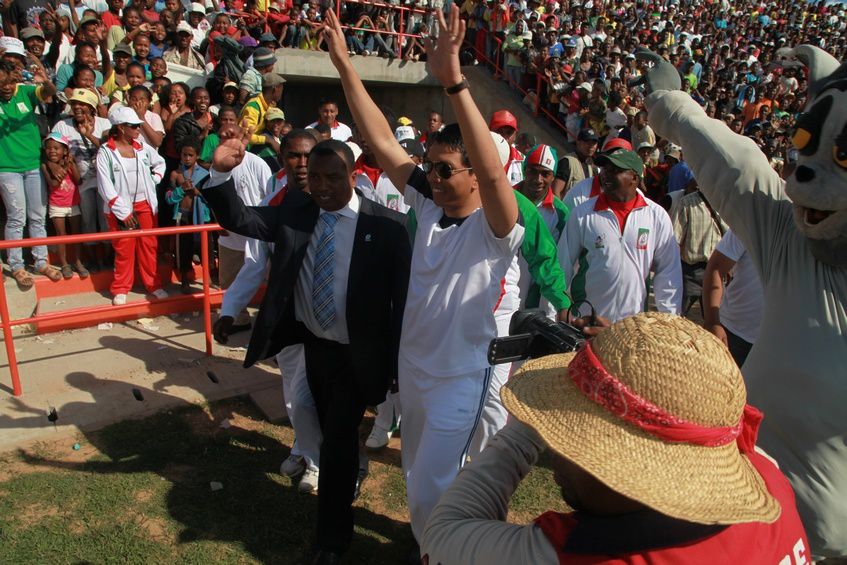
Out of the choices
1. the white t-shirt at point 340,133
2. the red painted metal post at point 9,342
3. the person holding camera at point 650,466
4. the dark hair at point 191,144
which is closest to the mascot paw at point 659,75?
the person holding camera at point 650,466

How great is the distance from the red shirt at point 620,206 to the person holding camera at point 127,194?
451cm

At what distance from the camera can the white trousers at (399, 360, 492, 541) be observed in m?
2.71

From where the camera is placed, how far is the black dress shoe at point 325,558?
3158mm

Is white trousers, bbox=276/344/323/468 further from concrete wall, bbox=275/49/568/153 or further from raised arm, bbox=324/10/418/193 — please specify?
concrete wall, bbox=275/49/568/153

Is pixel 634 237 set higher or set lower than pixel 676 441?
lower

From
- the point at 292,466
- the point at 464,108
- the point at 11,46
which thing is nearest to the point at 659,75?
the point at 464,108

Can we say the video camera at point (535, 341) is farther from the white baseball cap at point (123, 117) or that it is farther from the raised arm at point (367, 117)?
the white baseball cap at point (123, 117)

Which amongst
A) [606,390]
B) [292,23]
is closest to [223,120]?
[606,390]

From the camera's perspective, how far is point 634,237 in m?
4.31

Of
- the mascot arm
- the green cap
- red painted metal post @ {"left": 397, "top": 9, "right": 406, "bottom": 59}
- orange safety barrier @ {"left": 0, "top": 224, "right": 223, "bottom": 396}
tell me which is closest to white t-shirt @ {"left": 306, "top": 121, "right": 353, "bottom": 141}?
orange safety barrier @ {"left": 0, "top": 224, "right": 223, "bottom": 396}

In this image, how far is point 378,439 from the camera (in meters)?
4.44

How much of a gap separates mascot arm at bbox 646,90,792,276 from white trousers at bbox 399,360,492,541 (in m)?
1.15

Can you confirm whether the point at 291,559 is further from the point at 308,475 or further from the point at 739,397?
the point at 739,397

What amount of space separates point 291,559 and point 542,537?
7.70ft
